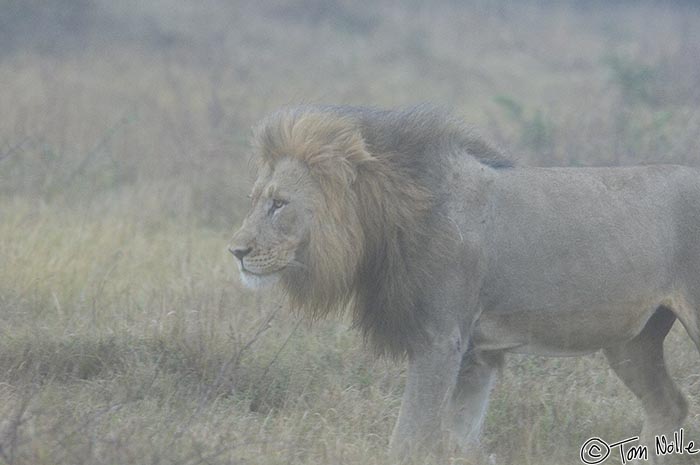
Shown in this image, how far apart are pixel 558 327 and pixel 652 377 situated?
0.68 meters

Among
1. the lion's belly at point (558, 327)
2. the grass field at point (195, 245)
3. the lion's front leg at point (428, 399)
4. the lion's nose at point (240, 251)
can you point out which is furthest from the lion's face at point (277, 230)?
the lion's belly at point (558, 327)

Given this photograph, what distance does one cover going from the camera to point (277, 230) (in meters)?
4.16

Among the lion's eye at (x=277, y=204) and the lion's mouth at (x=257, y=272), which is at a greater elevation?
the lion's eye at (x=277, y=204)

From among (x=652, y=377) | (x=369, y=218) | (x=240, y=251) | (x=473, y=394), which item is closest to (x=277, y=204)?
(x=240, y=251)

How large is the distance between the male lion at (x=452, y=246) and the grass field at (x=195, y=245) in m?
0.36

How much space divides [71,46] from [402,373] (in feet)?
41.0

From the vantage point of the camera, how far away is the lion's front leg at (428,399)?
418 centimetres

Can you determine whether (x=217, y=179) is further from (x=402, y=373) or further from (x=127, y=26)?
(x=127, y=26)

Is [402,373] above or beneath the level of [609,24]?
beneath

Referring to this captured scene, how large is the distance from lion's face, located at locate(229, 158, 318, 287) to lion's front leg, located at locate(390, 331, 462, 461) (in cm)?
57

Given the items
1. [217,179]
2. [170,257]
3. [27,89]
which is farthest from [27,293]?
[27,89]

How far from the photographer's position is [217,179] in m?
8.59

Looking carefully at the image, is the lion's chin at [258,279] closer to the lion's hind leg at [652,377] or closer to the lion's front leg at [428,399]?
the lion's front leg at [428,399]

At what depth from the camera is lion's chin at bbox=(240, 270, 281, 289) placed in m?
4.17
